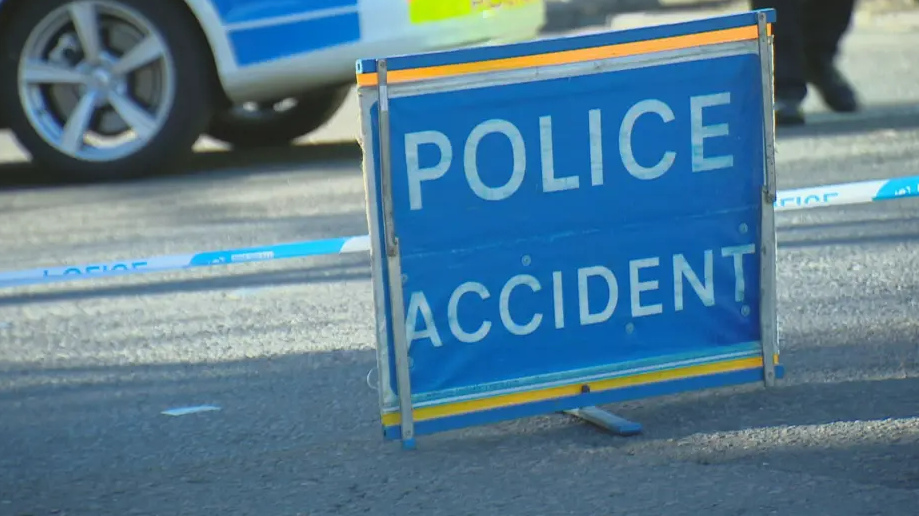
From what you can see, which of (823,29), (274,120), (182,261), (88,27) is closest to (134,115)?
(88,27)

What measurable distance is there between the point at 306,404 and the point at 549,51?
1.19m

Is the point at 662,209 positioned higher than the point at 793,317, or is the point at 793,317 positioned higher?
the point at 662,209

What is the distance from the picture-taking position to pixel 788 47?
932 centimetres

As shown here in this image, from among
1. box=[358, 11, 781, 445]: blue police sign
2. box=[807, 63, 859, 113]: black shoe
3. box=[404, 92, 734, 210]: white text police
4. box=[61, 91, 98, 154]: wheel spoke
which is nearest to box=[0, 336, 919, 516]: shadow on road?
box=[358, 11, 781, 445]: blue police sign

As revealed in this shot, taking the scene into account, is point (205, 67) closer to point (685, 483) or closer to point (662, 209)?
point (662, 209)

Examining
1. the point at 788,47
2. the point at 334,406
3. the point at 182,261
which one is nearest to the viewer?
the point at 334,406

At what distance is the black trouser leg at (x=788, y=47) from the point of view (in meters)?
9.29

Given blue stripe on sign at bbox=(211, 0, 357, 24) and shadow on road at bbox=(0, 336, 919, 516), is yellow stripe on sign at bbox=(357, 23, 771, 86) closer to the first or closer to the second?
shadow on road at bbox=(0, 336, 919, 516)

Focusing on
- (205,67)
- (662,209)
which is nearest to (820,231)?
(662,209)

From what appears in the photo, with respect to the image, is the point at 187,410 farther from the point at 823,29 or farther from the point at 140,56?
the point at 823,29

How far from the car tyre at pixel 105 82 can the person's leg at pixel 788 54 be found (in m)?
2.96

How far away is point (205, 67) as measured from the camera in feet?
28.5

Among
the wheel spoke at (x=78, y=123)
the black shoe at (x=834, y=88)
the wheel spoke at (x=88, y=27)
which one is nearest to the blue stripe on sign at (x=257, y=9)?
the wheel spoke at (x=88, y=27)

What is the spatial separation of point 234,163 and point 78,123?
3.77 feet
